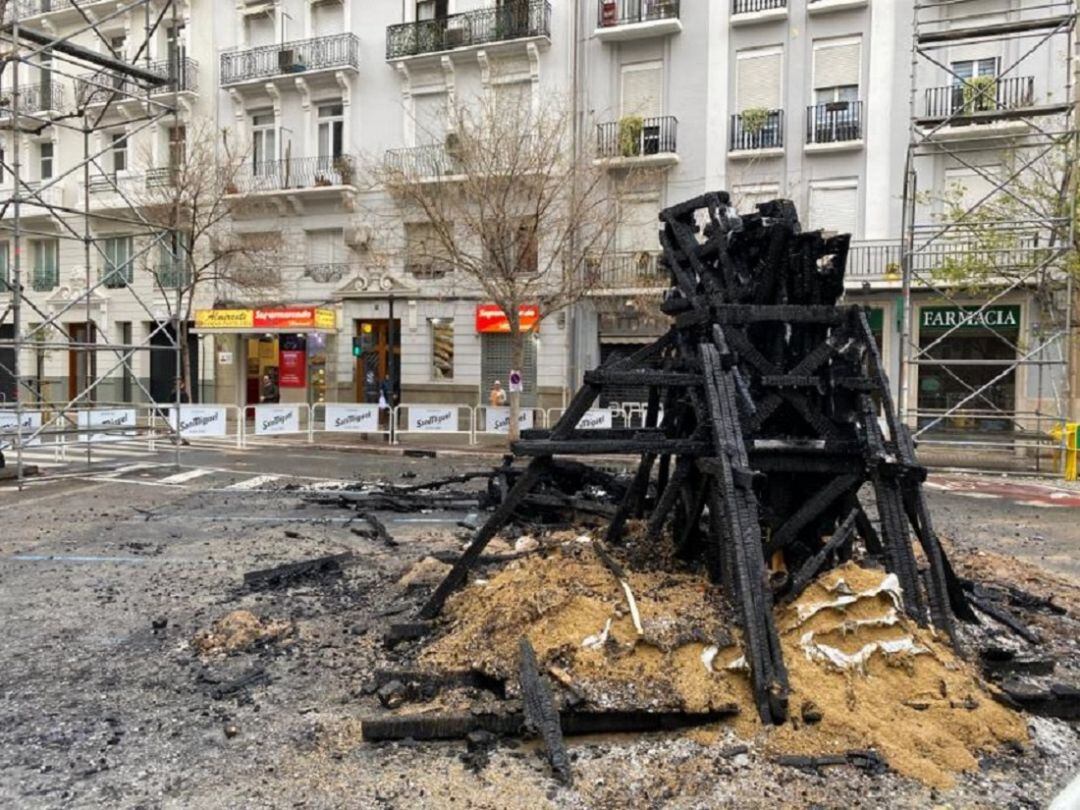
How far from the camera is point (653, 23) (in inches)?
902

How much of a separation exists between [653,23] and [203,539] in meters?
19.7

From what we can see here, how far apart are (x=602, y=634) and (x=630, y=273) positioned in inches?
750

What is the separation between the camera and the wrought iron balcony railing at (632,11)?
917 inches

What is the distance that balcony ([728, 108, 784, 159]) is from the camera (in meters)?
22.3

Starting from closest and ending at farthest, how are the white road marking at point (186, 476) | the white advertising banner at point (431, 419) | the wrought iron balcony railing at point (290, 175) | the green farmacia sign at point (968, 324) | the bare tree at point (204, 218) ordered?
the white road marking at point (186, 476)
the white advertising banner at point (431, 419)
the green farmacia sign at point (968, 324)
the bare tree at point (204, 218)
the wrought iron balcony railing at point (290, 175)

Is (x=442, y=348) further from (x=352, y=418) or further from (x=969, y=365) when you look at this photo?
(x=969, y=365)

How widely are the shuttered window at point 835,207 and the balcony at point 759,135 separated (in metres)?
1.56

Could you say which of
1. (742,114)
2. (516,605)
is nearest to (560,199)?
(742,114)

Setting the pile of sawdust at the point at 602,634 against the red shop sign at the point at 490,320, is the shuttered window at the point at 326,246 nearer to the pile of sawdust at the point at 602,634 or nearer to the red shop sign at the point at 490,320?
the red shop sign at the point at 490,320

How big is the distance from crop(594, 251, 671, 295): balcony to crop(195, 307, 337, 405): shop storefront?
8960mm

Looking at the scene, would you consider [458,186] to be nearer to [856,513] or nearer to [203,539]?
[203,539]

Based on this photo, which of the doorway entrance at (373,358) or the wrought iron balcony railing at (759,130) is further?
the doorway entrance at (373,358)

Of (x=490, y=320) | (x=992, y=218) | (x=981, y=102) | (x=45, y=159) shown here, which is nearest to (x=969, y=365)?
(x=992, y=218)

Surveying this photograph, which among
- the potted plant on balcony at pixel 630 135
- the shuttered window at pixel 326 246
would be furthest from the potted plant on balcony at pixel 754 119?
the shuttered window at pixel 326 246
